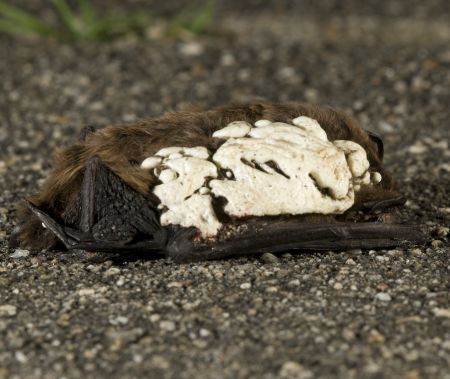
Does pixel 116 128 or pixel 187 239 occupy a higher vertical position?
pixel 116 128

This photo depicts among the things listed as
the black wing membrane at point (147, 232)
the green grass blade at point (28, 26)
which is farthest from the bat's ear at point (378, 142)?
the green grass blade at point (28, 26)

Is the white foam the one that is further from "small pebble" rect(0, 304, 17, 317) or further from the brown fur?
"small pebble" rect(0, 304, 17, 317)

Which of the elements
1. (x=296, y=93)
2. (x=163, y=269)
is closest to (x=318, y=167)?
(x=163, y=269)

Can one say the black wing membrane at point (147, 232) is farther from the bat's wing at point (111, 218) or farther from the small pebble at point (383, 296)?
the small pebble at point (383, 296)

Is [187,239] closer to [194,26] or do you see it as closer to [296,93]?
[296,93]

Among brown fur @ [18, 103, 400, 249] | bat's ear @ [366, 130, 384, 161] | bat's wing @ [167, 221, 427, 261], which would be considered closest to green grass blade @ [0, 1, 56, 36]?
brown fur @ [18, 103, 400, 249]

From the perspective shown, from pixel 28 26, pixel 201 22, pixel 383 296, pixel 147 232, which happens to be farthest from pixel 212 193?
pixel 28 26

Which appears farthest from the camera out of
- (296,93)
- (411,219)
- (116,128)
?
(296,93)
